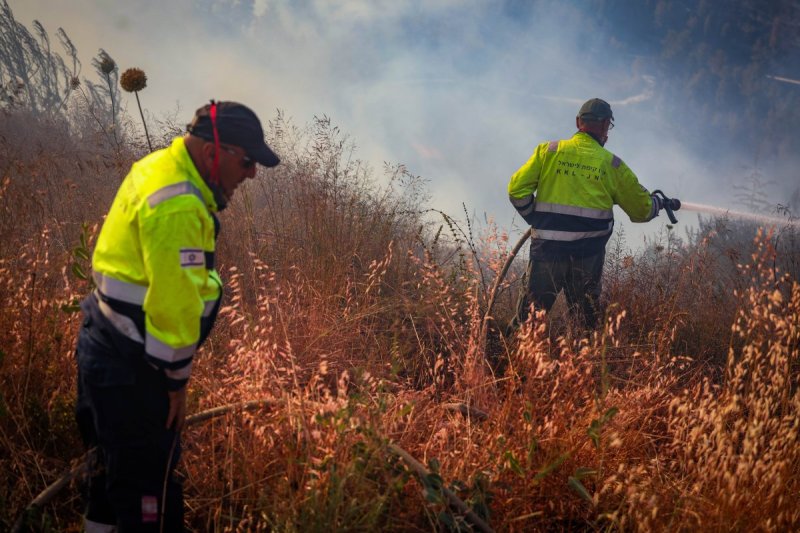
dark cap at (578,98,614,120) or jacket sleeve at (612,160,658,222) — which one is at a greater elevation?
dark cap at (578,98,614,120)

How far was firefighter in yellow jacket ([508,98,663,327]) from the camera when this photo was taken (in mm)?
4488

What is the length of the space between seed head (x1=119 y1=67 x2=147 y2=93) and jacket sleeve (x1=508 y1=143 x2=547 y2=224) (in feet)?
9.95

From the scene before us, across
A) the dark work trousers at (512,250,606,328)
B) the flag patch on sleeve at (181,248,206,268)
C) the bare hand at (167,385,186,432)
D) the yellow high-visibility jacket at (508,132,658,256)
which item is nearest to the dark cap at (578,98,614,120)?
the yellow high-visibility jacket at (508,132,658,256)

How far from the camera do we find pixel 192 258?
5.43ft

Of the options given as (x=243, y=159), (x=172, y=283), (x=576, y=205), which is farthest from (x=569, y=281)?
(x=172, y=283)

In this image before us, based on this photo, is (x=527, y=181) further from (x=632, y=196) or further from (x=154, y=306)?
(x=154, y=306)

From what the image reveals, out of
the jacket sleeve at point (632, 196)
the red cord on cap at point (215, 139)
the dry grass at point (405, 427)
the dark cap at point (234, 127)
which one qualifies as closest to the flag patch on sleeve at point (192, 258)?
the red cord on cap at point (215, 139)

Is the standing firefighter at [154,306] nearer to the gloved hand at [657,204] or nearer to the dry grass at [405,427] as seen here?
the dry grass at [405,427]

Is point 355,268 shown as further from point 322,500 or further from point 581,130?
point 322,500

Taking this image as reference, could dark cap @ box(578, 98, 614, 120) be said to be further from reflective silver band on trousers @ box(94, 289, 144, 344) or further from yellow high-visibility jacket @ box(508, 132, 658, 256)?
reflective silver band on trousers @ box(94, 289, 144, 344)

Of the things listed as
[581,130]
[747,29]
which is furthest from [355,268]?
[747,29]

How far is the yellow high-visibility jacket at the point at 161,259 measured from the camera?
1617 millimetres

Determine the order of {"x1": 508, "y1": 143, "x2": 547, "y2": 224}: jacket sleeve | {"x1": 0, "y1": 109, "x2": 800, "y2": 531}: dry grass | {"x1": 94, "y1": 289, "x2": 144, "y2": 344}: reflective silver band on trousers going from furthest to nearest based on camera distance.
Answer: {"x1": 508, "y1": 143, "x2": 547, "y2": 224}: jacket sleeve
{"x1": 0, "y1": 109, "x2": 800, "y2": 531}: dry grass
{"x1": 94, "y1": 289, "x2": 144, "y2": 344}: reflective silver band on trousers

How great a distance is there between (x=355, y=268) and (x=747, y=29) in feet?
124
